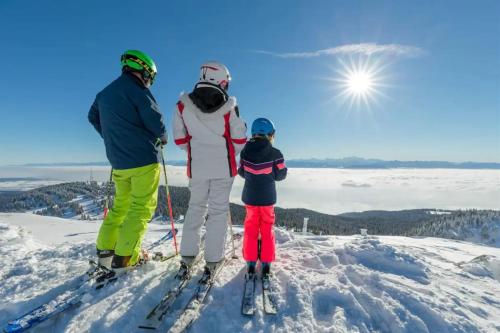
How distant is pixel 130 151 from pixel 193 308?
253 cm

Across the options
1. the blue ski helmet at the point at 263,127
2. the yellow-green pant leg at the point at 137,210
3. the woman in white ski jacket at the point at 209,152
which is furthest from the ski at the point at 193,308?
the blue ski helmet at the point at 263,127

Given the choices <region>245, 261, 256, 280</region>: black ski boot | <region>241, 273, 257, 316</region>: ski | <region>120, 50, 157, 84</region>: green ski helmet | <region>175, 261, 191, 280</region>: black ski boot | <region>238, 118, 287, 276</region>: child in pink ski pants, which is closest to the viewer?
<region>241, 273, 257, 316</region>: ski

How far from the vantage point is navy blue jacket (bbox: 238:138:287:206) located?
493cm

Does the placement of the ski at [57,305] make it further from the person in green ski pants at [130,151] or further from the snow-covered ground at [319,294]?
the person in green ski pants at [130,151]

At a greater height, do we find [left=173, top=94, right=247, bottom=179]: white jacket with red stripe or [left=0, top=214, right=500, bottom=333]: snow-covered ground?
[left=173, top=94, right=247, bottom=179]: white jacket with red stripe

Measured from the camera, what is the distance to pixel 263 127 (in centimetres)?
503

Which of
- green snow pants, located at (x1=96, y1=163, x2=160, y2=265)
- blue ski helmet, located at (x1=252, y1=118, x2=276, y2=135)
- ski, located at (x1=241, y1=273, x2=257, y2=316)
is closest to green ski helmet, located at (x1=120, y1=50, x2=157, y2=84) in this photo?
green snow pants, located at (x1=96, y1=163, x2=160, y2=265)

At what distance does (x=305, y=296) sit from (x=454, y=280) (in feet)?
9.75

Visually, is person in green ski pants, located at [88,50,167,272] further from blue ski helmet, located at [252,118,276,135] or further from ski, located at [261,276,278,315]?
ski, located at [261,276,278,315]

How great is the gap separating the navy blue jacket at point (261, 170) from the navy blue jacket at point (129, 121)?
61.7 inches

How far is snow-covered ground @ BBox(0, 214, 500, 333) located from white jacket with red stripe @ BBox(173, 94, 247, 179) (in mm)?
1750

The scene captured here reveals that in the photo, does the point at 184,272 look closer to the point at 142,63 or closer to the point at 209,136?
the point at 209,136

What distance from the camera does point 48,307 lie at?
11.3ft

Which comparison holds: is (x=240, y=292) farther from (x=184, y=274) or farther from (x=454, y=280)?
(x=454, y=280)
